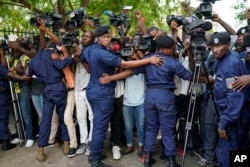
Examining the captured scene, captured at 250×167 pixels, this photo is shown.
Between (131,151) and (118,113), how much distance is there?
0.68 metres

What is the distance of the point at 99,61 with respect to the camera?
409 cm

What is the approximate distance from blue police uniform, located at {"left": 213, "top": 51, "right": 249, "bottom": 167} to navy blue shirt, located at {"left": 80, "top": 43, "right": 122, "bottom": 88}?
137 cm

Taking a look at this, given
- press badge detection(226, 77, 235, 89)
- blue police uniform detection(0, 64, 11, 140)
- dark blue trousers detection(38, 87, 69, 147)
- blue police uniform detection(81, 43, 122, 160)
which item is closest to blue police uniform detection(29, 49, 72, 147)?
dark blue trousers detection(38, 87, 69, 147)

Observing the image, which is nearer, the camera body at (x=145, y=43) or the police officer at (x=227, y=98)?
the police officer at (x=227, y=98)

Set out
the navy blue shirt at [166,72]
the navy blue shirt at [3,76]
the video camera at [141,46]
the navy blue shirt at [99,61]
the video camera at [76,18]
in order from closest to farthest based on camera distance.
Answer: the navy blue shirt at [166,72], the navy blue shirt at [99,61], the video camera at [141,46], the video camera at [76,18], the navy blue shirt at [3,76]

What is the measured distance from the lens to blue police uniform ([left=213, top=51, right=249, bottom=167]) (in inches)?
121

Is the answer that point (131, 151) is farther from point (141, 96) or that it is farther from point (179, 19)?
point (179, 19)

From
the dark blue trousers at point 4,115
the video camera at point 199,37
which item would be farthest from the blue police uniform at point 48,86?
the video camera at point 199,37

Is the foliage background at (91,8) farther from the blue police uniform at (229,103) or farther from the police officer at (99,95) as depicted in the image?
the blue police uniform at (229,103)

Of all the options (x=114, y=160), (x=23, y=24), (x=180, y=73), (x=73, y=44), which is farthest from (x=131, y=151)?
(x=23, y=24)

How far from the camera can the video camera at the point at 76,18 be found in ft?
14.9

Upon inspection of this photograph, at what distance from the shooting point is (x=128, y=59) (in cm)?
433

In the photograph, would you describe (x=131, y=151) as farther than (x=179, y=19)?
Yes

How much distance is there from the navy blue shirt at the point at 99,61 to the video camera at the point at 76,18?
23.7 inches
